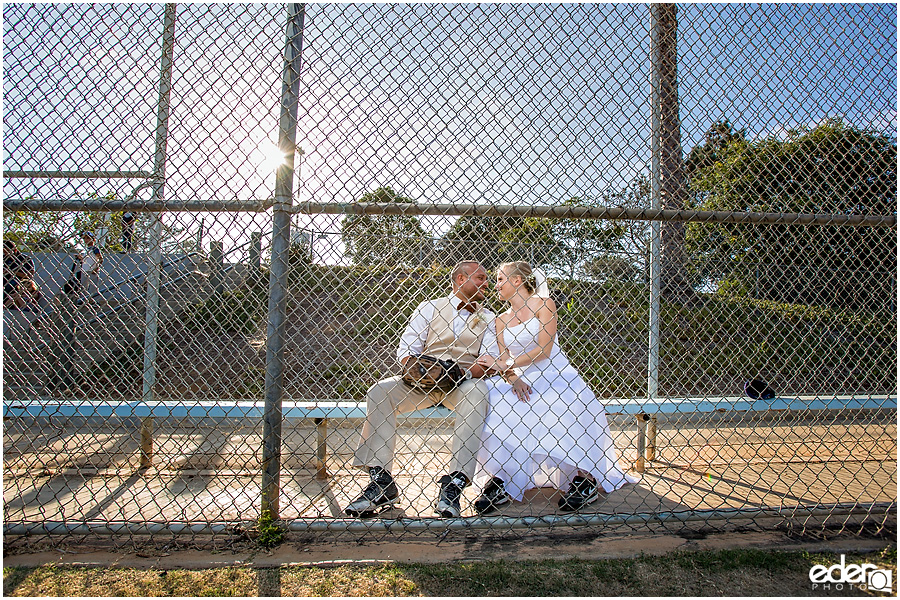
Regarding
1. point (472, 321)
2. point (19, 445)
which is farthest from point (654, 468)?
point (19, 445)

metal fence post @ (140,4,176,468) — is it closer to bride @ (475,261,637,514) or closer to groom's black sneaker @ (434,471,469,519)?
groom's black sneaker @ (434,471,469,519)

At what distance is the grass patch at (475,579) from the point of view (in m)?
1.77

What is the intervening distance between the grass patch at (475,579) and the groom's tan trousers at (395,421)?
0.68 meters

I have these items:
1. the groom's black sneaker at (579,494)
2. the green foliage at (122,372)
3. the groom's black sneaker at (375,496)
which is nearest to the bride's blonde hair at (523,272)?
the groom's black sneaker at (579,494)

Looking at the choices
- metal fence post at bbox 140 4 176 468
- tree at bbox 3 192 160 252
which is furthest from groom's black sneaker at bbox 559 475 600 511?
metal fence post at bbox 140 4 176 468

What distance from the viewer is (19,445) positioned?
11.5 feet

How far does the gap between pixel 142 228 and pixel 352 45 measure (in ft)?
6.20

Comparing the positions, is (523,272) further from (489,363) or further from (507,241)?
(507,241)

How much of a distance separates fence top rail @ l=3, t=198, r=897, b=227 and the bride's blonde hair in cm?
83

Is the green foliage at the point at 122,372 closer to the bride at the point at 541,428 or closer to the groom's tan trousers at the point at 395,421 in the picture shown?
the groom's tan trousers at the point at 395,421

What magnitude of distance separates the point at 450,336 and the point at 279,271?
1.32 m

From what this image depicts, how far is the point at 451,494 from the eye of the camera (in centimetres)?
238

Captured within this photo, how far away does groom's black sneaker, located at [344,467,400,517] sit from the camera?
2.32 m

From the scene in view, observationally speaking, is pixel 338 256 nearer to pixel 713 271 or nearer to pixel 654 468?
pixel 654 468
